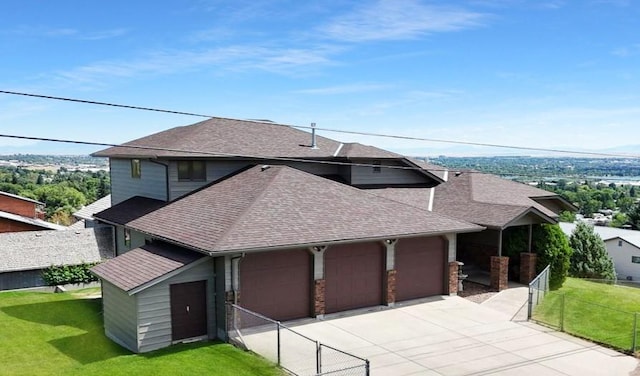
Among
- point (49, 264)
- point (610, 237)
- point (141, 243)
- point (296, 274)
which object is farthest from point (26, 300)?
point (610, 237)

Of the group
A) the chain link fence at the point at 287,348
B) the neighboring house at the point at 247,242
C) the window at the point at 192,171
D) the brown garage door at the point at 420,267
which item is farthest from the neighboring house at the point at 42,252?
the brown garage door at the point at 420,267

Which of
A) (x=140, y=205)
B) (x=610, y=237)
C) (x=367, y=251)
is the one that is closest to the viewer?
(x=367, y=251)

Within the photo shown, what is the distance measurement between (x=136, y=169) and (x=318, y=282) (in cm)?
1166

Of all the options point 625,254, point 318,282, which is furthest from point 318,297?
point 625,254

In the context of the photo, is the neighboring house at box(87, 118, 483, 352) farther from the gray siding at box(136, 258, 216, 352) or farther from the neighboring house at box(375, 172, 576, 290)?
the neighboring house at box(375, 172, 576, 290)

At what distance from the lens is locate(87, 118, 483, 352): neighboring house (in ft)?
52.2

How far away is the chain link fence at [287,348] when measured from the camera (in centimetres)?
1328

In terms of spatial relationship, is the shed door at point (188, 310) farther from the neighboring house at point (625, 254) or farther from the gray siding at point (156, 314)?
the neighboring house at point (625, 254)

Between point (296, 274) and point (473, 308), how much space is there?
680cm

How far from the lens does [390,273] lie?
1967cm

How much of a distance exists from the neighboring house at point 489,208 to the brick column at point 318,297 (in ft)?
27.6

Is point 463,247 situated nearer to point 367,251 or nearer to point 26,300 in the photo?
point 367,251

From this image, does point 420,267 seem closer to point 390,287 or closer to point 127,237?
point 390,287

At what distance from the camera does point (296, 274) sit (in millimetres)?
17906
